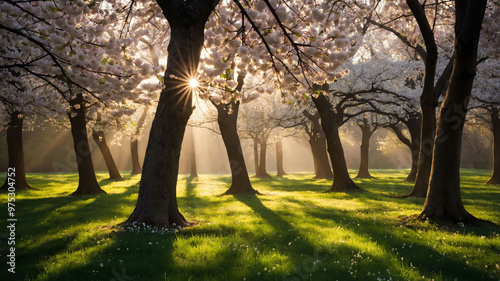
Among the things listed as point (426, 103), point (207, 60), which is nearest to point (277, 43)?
point (207, 60)

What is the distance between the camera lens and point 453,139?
843 centimetres

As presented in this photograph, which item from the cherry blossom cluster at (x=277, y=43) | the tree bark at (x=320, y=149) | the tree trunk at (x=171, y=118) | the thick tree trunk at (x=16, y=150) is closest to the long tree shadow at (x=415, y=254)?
the cherry blossom cluster at (x=277, y=43)

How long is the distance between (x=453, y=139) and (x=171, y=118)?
7.35 meters

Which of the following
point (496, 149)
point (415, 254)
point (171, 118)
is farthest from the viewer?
point (496, 149)

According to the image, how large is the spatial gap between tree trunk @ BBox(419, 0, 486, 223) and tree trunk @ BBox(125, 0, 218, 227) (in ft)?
21.0

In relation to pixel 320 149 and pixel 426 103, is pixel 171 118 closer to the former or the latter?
pixel 426 103

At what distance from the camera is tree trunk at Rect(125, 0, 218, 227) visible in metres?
7.76

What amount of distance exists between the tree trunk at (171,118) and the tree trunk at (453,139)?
A: 6404 millimetres

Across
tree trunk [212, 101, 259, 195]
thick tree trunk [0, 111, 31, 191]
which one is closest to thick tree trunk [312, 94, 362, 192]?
tree trunk [212, 101, 259, 195]

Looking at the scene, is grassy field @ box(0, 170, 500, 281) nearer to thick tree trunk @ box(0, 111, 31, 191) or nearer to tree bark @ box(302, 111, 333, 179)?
thick tree trunk @ box(0, 111, 31, 191)

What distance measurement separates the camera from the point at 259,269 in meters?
4.95

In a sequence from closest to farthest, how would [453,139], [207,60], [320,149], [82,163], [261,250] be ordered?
[261,250] → [453,139] → [207,60] → [82,163] → [320,149]

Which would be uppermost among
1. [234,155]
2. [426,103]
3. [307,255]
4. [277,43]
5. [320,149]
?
[277,43]

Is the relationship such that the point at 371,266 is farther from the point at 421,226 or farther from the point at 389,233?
the point at 421,226
